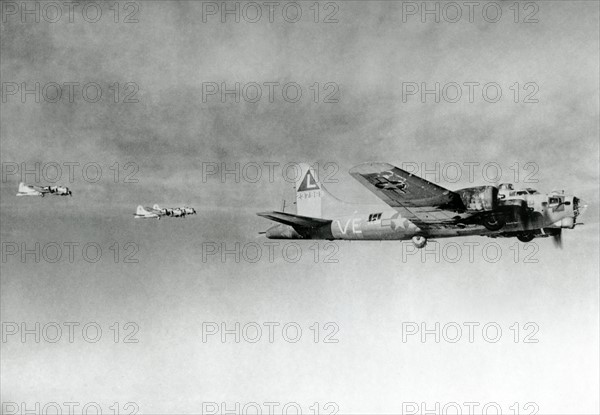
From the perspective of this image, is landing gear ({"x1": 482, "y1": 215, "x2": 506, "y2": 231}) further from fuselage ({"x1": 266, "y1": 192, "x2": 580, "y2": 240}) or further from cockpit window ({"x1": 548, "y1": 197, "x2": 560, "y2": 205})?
cockpit window ({"x1": 548, "y1": 197, "x2": 560, "y2": 205})

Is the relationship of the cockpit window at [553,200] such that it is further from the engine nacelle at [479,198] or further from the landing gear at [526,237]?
the landing gear at [526,237]

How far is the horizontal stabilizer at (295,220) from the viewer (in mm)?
16219

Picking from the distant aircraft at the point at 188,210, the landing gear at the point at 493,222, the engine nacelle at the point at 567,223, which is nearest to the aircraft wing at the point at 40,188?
the distant aircraft at the point at 188,210

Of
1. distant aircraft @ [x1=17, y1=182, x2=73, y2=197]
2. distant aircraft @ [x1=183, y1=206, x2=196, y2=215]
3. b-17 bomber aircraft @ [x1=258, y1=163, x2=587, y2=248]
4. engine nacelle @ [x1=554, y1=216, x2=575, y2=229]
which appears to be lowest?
engine nacelle @ [x1=554, y1=216, x2=575, y2=229]

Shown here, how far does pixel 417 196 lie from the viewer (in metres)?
14.9

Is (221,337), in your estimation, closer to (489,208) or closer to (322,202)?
(322,202)

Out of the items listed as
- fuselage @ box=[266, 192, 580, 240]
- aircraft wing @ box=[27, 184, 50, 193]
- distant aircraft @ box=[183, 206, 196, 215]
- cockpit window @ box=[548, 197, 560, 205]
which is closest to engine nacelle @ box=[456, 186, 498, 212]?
fuselage @ box=[266, 192, 580, 240]

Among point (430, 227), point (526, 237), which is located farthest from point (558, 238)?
point (430, 227)

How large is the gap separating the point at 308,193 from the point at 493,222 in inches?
196

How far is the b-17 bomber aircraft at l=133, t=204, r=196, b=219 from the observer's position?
17.3m

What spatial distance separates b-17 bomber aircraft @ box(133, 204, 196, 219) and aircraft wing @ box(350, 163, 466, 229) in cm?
471

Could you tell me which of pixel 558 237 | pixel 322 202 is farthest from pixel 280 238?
pixel 558 237

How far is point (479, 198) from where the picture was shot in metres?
14.4

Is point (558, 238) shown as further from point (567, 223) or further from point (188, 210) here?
point (188, 210)
